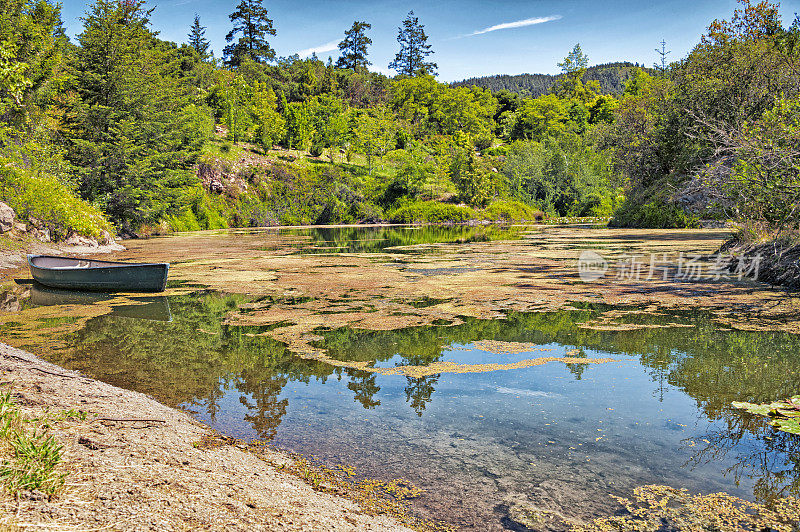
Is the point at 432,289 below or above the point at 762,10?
below

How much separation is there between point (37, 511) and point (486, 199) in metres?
42.2

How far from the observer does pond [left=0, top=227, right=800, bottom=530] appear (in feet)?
10.7

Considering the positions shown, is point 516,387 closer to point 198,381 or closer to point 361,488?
point 361,488

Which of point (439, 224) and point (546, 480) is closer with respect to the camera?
point (546, 480)

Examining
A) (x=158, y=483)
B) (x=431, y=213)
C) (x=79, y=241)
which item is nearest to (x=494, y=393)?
(x=158, y=483)

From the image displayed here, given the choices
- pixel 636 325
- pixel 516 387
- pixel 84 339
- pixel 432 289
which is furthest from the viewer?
pixel 432 289

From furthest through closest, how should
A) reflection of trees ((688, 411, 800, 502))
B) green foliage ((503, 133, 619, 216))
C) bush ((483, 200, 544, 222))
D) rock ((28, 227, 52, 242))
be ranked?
green foliage ((503, 133, 619, 216)), bush ((483, 200, 544, 222)), rock ((28, 227, 52, 242)), reflection of trees ((688, 411, 800, 502))

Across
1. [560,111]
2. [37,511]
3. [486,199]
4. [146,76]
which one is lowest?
[37,511]

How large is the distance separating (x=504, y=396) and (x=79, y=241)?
17655 mm

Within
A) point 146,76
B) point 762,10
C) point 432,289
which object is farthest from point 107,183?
point 762,10

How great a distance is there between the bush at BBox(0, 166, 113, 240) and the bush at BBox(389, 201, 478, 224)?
27124 millimetres

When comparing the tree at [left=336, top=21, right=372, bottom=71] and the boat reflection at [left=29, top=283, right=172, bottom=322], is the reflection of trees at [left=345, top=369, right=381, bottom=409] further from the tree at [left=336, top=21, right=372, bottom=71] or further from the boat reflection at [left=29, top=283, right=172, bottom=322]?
the tree at [left=336, top=21, right=372, bottom=71]

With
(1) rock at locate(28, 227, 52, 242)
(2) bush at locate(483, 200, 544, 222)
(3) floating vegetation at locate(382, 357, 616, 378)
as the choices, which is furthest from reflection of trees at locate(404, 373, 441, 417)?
(2) bush at locate(483, 200, 544, 222)

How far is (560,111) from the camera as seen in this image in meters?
68.1
